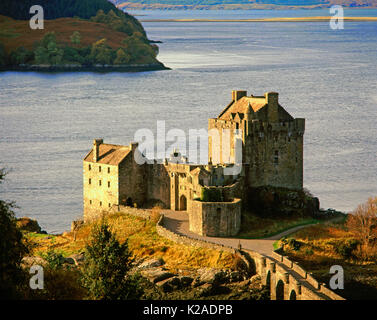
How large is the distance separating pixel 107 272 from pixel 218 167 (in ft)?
61.8

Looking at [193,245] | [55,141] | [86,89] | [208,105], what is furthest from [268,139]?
[86,89]

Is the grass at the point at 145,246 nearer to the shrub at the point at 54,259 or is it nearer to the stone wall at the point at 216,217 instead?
the shrub at the point at 54,259

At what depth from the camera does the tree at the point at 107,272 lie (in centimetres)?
4934

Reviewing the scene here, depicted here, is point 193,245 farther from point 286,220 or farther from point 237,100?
point 237,100

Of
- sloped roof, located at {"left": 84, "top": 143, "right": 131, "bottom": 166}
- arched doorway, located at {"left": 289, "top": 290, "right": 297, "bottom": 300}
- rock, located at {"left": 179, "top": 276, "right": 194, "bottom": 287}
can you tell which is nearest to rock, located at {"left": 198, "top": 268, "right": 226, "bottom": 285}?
rock, located at {"left": 179, "top": 276, "right": 194, "bottom": 287}

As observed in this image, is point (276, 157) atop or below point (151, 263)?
atop

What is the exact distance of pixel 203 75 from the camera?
643ft

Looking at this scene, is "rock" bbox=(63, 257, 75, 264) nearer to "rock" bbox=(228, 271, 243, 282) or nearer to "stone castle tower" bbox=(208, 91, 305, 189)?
"rock" bbox=(228, 271, 243, 282)

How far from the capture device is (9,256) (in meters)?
45.5

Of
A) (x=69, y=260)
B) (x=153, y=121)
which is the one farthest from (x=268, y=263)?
(x=153, y=121)

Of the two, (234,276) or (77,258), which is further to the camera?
(77,258)

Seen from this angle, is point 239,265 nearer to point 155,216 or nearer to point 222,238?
point 222,238

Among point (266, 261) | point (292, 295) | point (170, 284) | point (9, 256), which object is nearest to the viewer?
point (9, 256)

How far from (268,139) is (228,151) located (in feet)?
11.2
